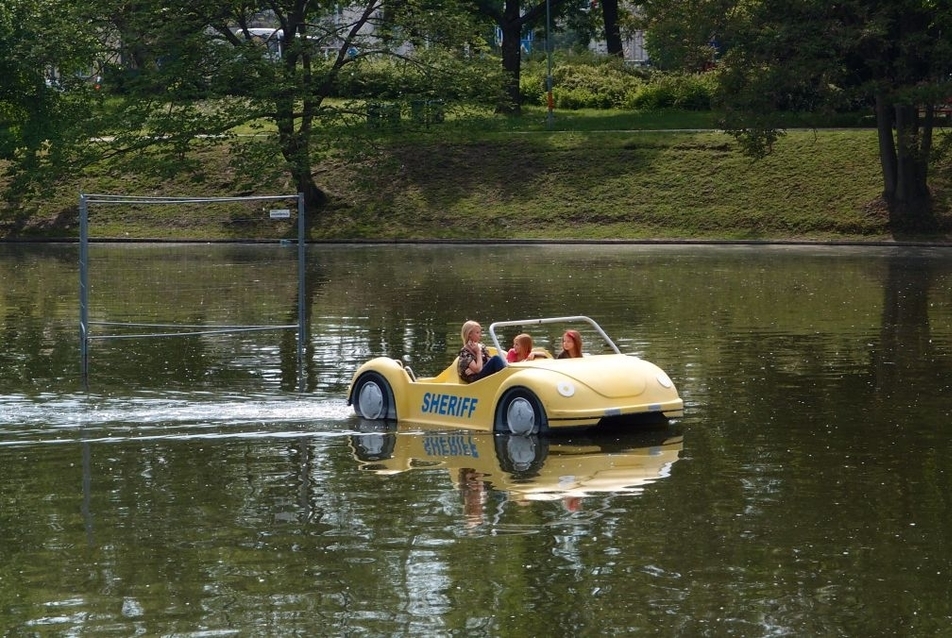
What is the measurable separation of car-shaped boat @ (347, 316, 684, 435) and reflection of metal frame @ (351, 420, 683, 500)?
160 millimetres

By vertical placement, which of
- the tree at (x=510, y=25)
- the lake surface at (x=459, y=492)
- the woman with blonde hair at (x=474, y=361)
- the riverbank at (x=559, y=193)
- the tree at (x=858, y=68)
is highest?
the tree at (x=510, y=25)

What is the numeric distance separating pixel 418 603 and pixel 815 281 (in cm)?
2375

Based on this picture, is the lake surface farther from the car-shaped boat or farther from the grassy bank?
the grassy bank

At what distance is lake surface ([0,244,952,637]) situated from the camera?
8.82m

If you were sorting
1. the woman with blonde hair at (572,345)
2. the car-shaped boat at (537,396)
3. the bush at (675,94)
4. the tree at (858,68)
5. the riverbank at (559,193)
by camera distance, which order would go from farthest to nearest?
the bush at (675,94)
the riverbank at (559,193)
the tree at (858,68)
the woman with blonde hair at (572,345)
the car-shaped boat at (537,396)

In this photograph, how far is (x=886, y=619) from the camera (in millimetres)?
8539

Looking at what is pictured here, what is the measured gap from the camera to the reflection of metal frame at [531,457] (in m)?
12.3

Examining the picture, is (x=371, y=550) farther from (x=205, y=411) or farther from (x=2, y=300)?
Result: (x=2, y=300)

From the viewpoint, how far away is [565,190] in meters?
47.6

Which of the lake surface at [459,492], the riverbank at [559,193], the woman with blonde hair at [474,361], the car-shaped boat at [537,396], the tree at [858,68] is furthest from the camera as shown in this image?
the riverbank at [559,193]

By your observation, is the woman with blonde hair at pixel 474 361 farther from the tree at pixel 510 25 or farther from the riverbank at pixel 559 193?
the tree at pixel 510 25

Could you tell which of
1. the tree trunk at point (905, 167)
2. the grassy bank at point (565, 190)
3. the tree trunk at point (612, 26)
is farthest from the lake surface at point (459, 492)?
the tree trunk at point (612, 26)

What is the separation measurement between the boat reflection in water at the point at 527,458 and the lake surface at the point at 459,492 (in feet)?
0.15

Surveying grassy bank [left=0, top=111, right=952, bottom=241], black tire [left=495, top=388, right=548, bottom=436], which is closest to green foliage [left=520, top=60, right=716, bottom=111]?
grassy bank [left=0, top=111, right=952, bottom=241]
